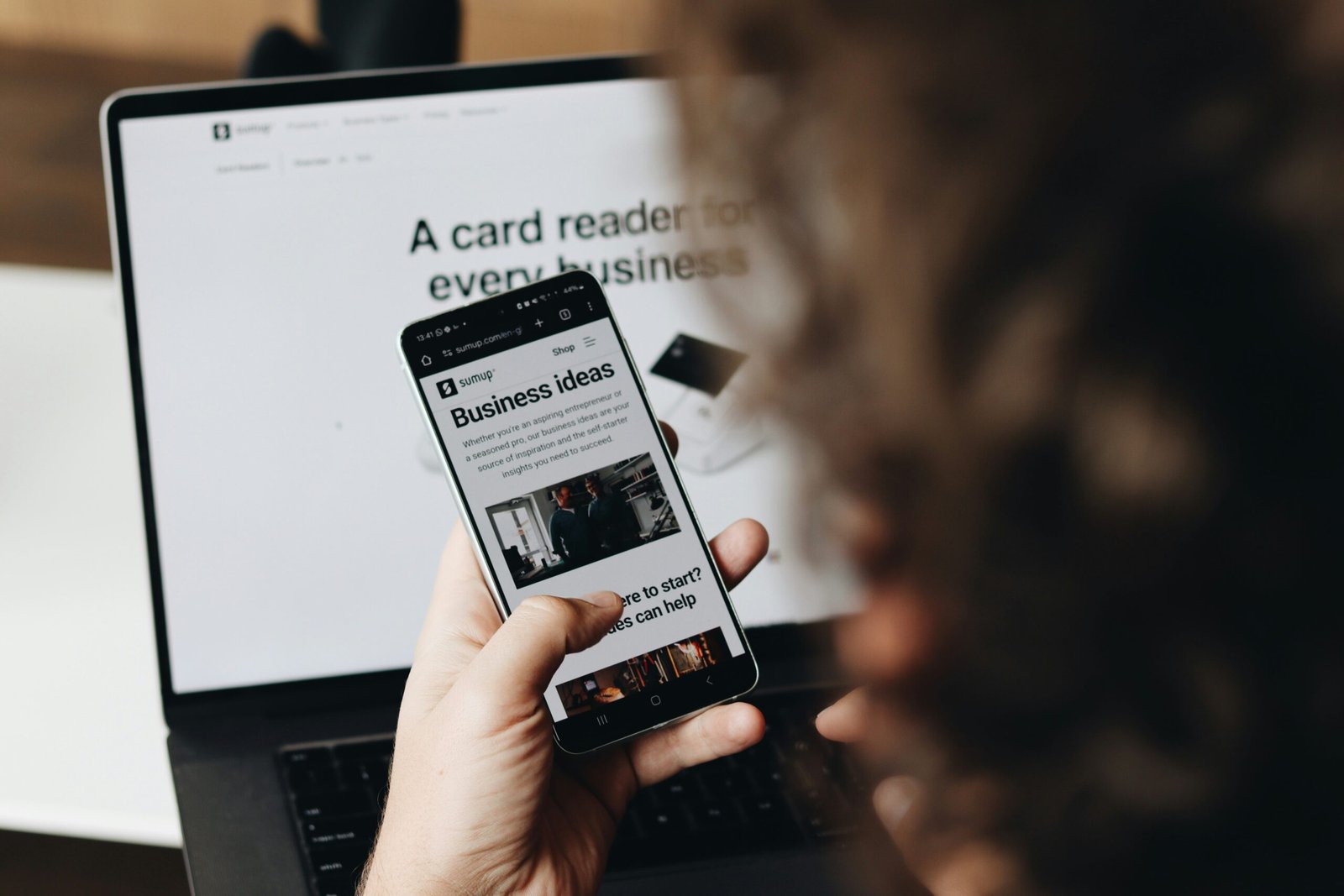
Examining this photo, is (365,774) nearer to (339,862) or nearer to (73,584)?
(339,862)

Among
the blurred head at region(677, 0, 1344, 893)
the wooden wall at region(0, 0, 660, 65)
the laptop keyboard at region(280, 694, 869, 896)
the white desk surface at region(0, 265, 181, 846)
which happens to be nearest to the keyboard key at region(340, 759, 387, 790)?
the laptop keyboard at region(280, 694, 869, 896)

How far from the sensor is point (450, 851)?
1.97 feet

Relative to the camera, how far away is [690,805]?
72cm

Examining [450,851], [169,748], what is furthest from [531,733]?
[169,748]

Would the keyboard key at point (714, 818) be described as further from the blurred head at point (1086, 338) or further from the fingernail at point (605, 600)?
the blurred head at point (1086, 338)

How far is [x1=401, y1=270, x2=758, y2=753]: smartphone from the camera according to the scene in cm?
66

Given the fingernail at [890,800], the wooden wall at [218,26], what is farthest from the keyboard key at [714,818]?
the wooden wall at [218,26]

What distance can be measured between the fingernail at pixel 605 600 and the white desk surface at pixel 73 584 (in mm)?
339

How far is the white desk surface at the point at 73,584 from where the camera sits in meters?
0.72

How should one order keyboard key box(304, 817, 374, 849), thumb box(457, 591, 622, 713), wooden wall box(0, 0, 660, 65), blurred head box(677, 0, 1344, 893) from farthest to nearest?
wooden wall box(0, 0, 660, 65), keyboard key box(304, 817, 374, 849), thumb box(457, 591, 622, 713), blurred head box(677, 0, 1344, 893)

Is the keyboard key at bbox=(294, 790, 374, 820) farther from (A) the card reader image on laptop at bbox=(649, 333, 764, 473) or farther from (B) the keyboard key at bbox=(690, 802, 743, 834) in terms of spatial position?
(A) the card reader image on laptop at bbox=(649, 333, 764, 473)

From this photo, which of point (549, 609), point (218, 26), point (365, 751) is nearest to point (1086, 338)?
point (549, 609)

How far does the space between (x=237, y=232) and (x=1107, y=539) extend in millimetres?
643

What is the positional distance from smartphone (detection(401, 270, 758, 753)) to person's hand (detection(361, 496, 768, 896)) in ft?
0.14
